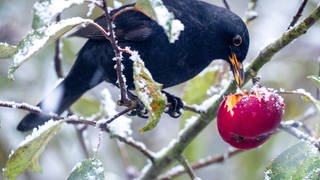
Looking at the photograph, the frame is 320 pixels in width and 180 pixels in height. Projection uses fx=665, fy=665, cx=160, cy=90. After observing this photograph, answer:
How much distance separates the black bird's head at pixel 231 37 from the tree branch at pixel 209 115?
8.8 inches

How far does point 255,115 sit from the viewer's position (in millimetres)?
2219

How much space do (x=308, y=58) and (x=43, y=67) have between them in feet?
6.44

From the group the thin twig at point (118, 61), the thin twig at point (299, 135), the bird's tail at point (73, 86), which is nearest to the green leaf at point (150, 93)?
the thin twig at point (118, 61)

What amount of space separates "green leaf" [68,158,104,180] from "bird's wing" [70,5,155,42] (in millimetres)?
1327

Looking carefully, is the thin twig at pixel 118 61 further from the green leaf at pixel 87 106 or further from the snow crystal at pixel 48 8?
the green leaf at pixel 87 106

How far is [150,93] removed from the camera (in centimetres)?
207

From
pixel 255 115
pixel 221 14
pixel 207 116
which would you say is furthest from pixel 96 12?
pixel 255 115

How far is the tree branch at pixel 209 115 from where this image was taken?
8.18 feet

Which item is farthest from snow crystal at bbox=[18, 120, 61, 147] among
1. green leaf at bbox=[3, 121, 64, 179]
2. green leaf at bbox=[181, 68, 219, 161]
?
green leaf at bbox=[181, 68, 219, 161]

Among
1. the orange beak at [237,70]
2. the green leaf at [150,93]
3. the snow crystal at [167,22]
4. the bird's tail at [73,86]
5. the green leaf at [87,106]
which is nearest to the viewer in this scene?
the snow crystal at [167,22]

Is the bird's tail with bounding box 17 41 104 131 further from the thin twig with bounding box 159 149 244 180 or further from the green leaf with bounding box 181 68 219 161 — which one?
the thin twig with bounding box 159 149 244 180

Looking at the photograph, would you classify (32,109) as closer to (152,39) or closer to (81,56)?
(152,39)

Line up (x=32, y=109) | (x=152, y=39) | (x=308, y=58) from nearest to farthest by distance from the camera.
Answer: (x=32, y=109)
(x=152, y=39)
(x=308, y=58)

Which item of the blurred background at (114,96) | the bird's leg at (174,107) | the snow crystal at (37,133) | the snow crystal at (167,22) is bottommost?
the blurred background at (114,96)
